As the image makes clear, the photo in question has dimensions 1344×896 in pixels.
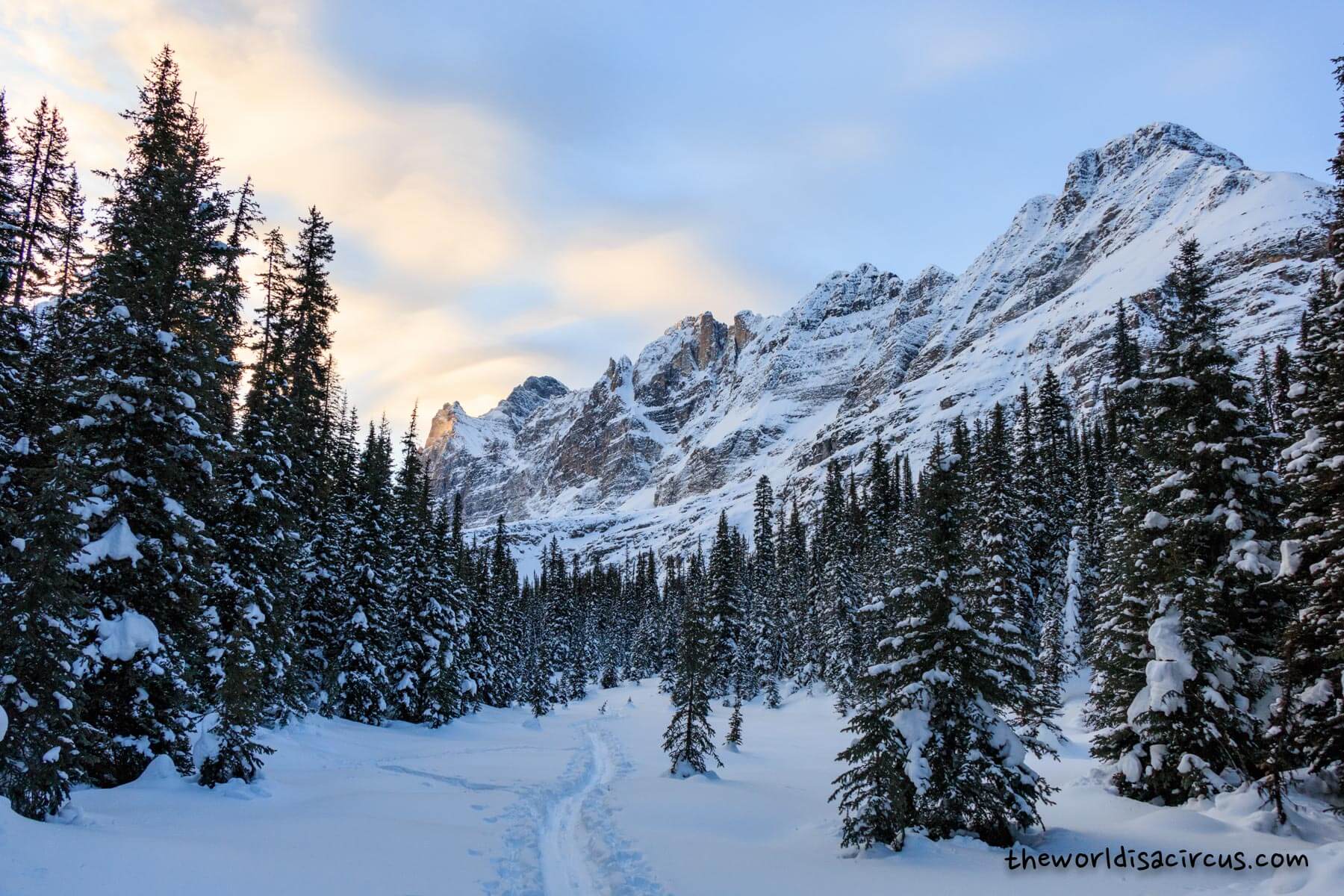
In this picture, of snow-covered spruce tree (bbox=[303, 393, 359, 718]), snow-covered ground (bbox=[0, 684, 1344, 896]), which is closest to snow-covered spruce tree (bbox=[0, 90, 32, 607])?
snow-covered ground (bbox=[0, 684, 1344, 896])

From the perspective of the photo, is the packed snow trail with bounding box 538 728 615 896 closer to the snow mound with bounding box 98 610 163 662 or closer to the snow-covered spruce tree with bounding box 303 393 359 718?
the snow mound with bounding box 98 610 163 662

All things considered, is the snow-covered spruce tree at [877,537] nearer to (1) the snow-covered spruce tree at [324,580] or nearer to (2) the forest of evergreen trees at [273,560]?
(2) the forest of evergreen trees at [273,560]

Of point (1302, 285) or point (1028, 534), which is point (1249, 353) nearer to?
point (1302, 285)

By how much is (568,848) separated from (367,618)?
66.5ft

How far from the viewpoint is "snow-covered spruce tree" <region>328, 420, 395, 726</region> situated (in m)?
30.9

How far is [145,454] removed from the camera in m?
14.9

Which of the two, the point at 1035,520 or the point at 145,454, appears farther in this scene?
the point at 1035,520

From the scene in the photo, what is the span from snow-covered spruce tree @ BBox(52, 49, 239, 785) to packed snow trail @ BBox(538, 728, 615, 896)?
27.1ft

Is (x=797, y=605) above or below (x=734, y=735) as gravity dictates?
above

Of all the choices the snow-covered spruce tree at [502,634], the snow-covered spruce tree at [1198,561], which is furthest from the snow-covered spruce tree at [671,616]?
the snow-covered spruce tree at [1198,561]

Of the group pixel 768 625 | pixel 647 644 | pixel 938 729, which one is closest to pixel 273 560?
pixel 938 729

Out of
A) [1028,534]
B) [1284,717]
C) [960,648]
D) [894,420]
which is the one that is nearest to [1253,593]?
[1284,717]

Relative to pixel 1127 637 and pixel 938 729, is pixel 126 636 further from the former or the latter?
pixel 1127 637

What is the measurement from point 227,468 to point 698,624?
1854 centimetres
